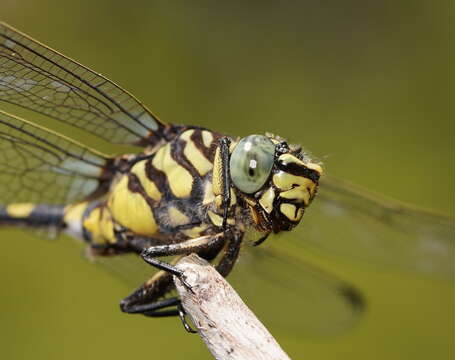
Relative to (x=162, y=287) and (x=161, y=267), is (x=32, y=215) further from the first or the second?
(x=161, y=267)

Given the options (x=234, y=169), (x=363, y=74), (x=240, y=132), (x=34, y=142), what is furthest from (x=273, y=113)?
(x=234, y=169)

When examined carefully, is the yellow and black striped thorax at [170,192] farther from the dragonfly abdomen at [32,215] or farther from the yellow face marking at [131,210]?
the dragonfly abdomen at [32,215]

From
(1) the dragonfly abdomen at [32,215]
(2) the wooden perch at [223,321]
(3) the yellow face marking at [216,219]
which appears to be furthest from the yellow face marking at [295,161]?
(1) the dragonfly abdomen at [32,215]

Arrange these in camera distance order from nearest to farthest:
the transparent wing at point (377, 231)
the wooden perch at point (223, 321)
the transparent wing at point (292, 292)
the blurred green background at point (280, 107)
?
1. the wooden perch at point (223, 321)
2. the transparent wing at point (377, 231)
3. the transparent wing at point (292, 292)
4. the blurred green background at point (280, 107)

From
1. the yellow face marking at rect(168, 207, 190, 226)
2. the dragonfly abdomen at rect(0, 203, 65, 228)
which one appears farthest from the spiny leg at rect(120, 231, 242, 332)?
the dragonfly abdomen at rect(0, 203, 65, 228)

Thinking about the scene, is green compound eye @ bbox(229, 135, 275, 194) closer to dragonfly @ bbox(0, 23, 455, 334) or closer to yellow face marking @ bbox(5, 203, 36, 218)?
dragonfly @ bbox(0, 23, 455, 334)
